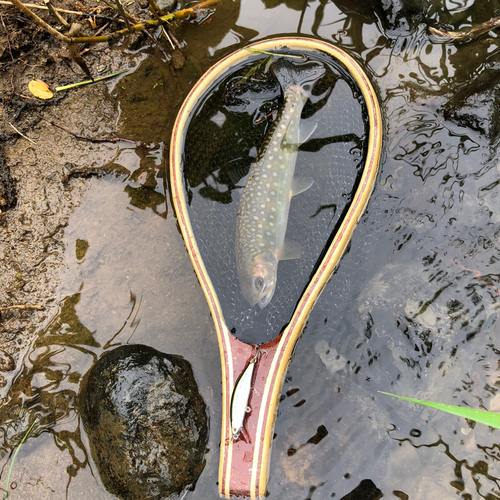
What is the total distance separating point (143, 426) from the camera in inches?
88.0

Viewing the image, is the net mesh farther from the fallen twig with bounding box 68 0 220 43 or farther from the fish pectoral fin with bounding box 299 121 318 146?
the fallen twig with bounding box 68 0 220 43

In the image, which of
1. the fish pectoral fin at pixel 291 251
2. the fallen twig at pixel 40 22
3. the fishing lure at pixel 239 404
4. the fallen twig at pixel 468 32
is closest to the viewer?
the fishing lure at pixel 239 404

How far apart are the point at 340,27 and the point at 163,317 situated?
9.13 ft

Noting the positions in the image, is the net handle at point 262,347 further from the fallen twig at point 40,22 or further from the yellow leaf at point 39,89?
the yellow leaf at point 39,89

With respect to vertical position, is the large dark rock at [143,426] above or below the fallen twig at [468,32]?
below

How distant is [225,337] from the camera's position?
221cm

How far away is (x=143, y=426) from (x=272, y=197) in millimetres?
1662

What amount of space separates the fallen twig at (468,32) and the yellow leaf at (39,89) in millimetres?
3182

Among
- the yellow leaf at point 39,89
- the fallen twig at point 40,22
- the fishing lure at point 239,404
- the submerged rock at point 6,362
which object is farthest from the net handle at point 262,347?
the submerged rock at point 6,362

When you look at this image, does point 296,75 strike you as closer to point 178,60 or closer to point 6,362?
point 178,60

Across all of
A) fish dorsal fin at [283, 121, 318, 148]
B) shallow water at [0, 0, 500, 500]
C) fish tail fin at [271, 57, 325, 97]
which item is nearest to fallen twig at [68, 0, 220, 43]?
shallow water at [0, 0, 500, 500]

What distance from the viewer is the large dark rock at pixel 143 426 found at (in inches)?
87.4

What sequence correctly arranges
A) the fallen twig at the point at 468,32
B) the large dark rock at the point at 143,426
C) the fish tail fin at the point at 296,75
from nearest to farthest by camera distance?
the large dark rock at the point at 143,426, the fish tail fin at the point at 296,75, the fallen twig at the point at 468,32

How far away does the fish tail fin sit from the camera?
2604mm
